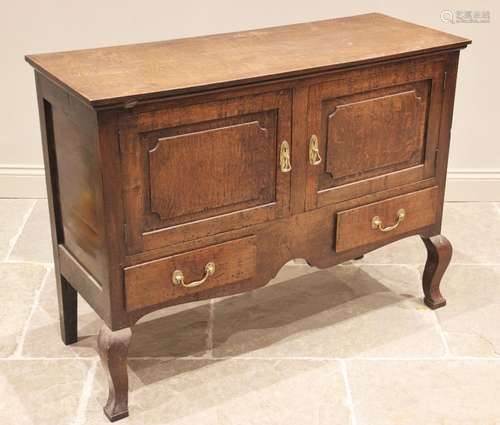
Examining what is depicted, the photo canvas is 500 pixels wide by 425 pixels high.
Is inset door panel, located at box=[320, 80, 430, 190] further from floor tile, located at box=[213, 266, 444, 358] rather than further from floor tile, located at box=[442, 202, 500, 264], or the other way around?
floor tile, located at box=[442, 202, 500, 264]

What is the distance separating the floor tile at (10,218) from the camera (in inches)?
140

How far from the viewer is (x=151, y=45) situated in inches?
107

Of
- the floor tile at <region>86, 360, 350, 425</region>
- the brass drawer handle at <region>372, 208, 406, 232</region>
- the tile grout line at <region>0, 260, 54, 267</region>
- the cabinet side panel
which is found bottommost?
the tile grout line at <region>0, 260, 54, 267</region>

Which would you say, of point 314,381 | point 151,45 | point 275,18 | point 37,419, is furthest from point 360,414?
point 275,18

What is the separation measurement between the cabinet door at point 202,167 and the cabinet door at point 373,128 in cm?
13

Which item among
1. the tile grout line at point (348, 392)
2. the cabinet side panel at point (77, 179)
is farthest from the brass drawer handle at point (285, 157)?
the tile grout line at point (348, 392)

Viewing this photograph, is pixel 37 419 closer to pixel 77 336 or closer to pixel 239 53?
pixel 77 336

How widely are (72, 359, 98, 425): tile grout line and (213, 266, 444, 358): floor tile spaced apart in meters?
0.38

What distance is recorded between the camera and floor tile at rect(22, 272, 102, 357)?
2850 millimetres

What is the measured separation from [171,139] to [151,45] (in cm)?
49

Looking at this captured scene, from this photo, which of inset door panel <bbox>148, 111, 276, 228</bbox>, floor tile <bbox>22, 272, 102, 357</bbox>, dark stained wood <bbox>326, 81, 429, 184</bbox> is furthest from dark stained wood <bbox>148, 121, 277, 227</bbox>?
floor tile <bbox>22, 272, 102, 357</bbox>

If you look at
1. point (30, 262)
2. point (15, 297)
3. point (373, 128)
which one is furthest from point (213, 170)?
point (30, 262)

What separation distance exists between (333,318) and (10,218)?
149cm

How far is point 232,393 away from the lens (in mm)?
2650
